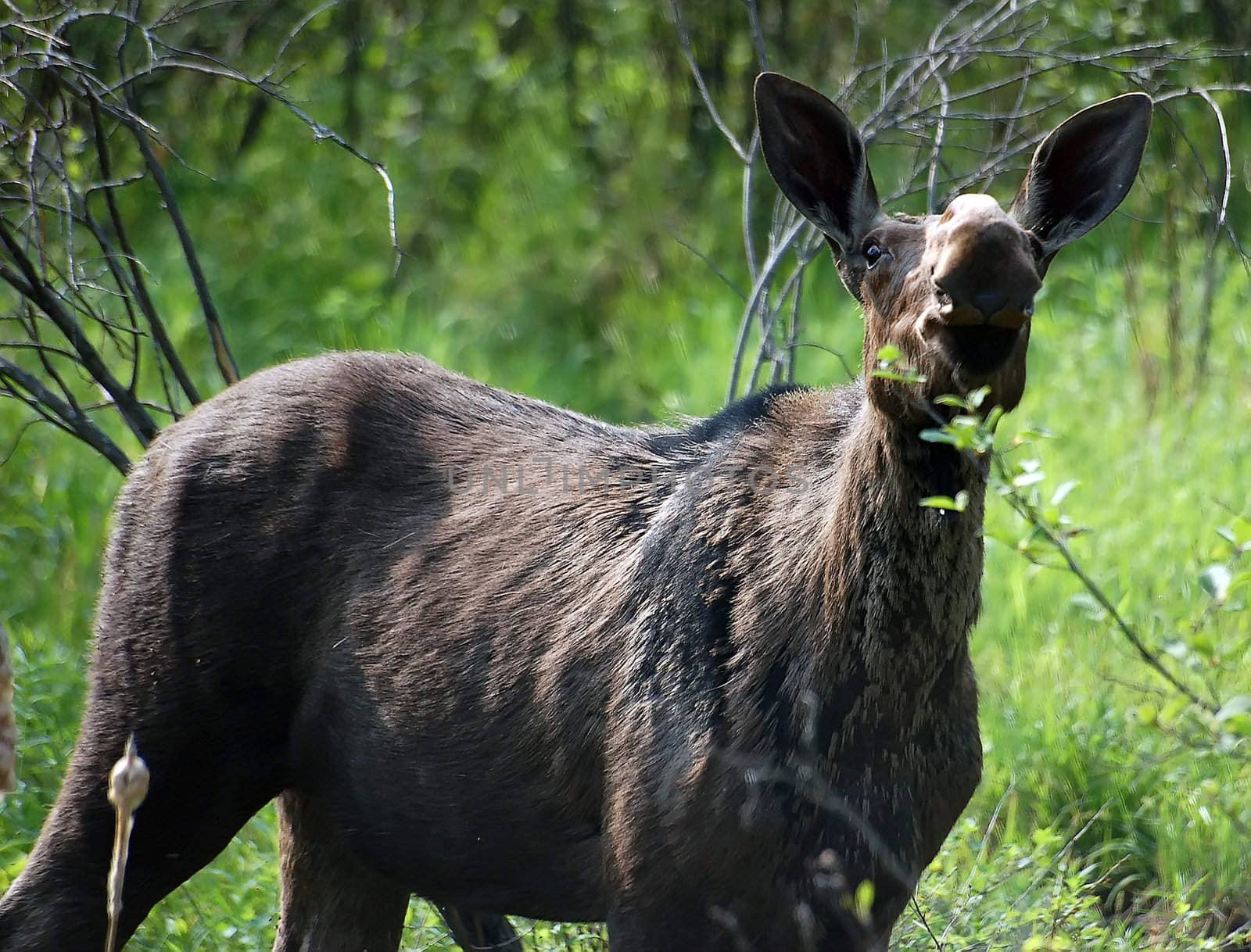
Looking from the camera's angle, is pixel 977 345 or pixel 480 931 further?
pixel 480 931

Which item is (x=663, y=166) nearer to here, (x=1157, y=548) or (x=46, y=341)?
(x=46, y=341)

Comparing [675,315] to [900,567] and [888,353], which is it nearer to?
[900,567]

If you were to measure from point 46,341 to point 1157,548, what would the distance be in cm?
558

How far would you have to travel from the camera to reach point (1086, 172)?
11.8 feet

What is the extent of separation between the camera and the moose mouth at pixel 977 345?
295 centimetres

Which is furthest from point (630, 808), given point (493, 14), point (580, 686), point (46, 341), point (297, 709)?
point (493, 14)

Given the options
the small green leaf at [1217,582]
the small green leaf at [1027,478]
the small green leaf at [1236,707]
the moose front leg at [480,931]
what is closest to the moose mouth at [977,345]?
the small green leaf at [1027,478]

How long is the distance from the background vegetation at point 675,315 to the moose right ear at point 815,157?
1.52 metres

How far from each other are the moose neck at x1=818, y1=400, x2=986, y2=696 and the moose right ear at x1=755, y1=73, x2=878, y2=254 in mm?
496

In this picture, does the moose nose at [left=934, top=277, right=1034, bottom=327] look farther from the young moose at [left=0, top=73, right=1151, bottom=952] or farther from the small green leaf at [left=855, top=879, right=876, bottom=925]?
the small green leaf at [left=855, top=879, right=876, bottom=925]

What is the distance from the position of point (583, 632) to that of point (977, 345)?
1.22 meters

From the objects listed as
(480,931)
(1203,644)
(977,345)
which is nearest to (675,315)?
(480,931)

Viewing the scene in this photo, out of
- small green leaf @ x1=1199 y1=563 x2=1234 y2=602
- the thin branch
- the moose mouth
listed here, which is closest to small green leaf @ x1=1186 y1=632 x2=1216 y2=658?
small green leaf @ x1=1199 y1=563 x2=1234 y2=602

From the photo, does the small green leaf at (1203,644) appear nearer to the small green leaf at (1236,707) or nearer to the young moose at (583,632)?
the small green leaf at (1236,707)
